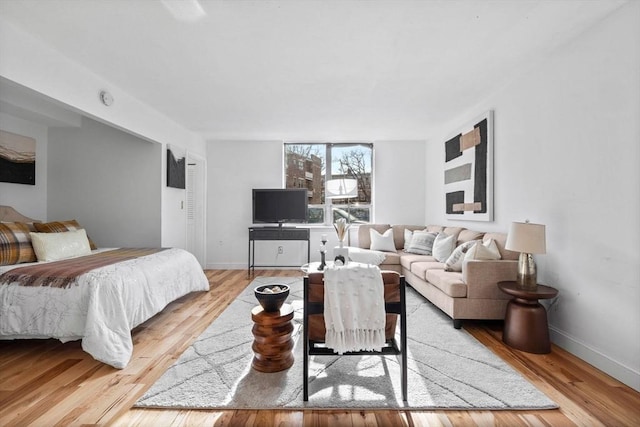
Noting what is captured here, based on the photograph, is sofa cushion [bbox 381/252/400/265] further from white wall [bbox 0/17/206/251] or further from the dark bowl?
white wall [bbox 0/17/206/251]

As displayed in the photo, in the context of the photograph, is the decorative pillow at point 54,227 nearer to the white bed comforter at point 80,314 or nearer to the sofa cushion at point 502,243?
the white bed comforter at point 80,314

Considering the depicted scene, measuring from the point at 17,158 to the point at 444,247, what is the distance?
5.59m

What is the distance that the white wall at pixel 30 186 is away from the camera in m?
3.59

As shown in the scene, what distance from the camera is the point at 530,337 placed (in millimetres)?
2312

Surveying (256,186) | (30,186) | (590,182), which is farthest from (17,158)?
(590,182)

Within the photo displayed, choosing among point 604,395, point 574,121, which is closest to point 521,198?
point 574,121

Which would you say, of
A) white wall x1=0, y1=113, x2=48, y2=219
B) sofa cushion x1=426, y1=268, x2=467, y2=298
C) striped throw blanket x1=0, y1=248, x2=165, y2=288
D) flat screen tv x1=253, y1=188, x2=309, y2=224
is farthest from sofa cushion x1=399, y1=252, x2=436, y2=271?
white wall x1=0, y1=113, x2=48, y2=219

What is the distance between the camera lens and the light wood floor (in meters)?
1.55

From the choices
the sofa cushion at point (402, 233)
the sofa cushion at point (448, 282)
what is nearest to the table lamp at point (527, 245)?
the sofa cushion at point (448, 282)

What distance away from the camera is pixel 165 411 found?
5.35 feet

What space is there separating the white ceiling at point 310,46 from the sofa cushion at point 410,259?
206 cm

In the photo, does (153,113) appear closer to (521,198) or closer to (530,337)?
(521,198)

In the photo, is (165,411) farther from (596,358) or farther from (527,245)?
(596,358)

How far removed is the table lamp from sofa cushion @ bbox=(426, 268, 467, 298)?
47cm
